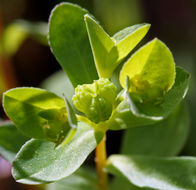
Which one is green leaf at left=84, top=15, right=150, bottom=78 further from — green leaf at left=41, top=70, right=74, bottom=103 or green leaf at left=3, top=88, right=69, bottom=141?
green leaf at left=41, top=70, right=74, bottom=103

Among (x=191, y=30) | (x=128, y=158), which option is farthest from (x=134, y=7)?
(x=128, y=158)

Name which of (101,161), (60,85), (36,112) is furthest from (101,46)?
(60,85)

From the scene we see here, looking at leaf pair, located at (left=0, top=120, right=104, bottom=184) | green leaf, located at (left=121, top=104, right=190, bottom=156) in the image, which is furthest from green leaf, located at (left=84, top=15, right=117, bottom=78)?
green leaf, located at (left=121, top=104, right=190, bottom=156)

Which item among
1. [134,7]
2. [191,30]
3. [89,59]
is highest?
[89,59]

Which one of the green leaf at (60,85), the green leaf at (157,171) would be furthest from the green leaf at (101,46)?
the green leaf at (60,85)

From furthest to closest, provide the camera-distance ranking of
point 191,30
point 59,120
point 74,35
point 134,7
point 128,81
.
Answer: point 191,30 → point 134,7 → point 74,35 → point 59,120 → point 128,81

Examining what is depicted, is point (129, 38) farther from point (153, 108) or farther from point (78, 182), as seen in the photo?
point (78, 182)

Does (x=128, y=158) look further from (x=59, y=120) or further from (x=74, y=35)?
(x=74, y=35)
